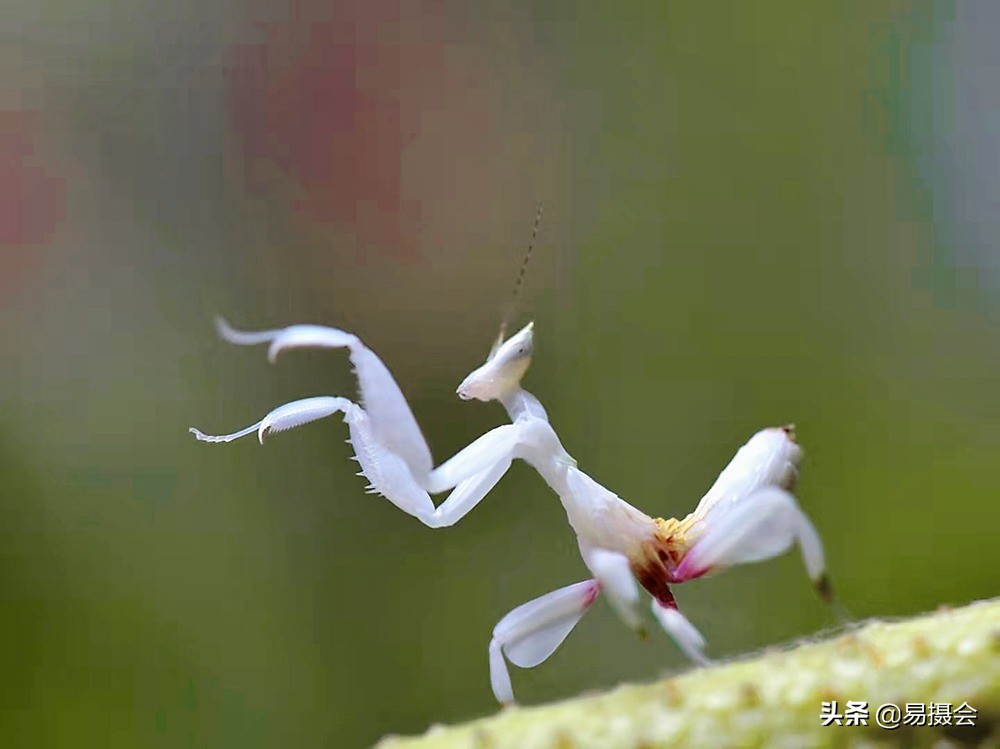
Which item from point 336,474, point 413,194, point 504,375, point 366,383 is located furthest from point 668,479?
point 366,383

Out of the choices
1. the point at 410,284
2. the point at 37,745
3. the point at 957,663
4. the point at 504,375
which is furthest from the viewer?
the point at 410,284

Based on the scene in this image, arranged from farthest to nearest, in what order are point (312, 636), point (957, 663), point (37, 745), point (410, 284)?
point (410, 284) → point (312, 636) → point (37, 745) → point (957, 663)

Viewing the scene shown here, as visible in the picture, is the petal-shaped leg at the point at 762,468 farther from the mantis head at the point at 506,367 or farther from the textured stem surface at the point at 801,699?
the textured stem surface at the point at 801,699

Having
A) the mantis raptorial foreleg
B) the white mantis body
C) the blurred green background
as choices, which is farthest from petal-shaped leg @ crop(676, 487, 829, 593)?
the blurred green background

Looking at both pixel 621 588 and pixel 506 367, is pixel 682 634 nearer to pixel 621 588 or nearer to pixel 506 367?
pixel 621 588

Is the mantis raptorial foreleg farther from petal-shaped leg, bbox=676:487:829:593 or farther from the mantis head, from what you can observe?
petal-shaped leg, bbox=676:487:829:593

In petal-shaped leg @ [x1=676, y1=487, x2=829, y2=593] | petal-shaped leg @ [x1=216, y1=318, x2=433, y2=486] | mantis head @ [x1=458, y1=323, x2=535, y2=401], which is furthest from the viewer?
mantis head @ [x1=458, y1=323, x2=535, y2=401]

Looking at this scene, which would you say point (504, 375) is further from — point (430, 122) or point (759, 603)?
point (430, 122)

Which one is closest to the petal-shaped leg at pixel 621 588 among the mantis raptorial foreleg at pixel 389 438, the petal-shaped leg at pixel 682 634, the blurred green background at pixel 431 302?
the petal-shaped leg at pixel 682 634
